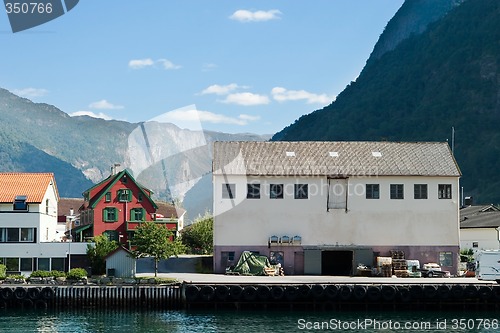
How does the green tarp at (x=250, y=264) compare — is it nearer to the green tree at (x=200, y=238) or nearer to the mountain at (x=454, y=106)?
the green tree at (x=200, y=238)

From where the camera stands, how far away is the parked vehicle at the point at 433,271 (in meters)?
59.0

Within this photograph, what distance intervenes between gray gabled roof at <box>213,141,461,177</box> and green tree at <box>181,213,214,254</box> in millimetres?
17081

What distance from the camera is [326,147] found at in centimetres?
6588

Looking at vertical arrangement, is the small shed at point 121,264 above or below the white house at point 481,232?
below

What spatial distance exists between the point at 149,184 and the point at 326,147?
49.0 metres

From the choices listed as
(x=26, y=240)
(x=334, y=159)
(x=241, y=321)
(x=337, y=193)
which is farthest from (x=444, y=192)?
(x=26, y=240)

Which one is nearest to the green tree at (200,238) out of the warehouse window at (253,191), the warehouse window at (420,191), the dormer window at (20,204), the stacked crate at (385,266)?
the warehouse window at (253,191)

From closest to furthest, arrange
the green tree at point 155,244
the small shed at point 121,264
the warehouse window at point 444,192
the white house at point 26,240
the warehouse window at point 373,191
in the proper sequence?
the small shed at point 121,264 < the green tree at point 155,244 < the white house at point 26,240 < the warehouse window at point 373,191 < the warehouse window at point 444,192

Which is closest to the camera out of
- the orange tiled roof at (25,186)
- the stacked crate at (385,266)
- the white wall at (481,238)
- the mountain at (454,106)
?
the stacked crate at (385,266)

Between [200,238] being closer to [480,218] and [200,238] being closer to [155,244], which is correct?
[155,244]

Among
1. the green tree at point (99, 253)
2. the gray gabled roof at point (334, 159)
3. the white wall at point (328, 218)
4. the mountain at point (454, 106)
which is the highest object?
the mountain at point (454, 106)

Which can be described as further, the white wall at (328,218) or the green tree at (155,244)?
the white wall at (328,218)

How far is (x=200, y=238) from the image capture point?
81.1 metres

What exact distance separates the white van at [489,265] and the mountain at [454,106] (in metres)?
83.1
